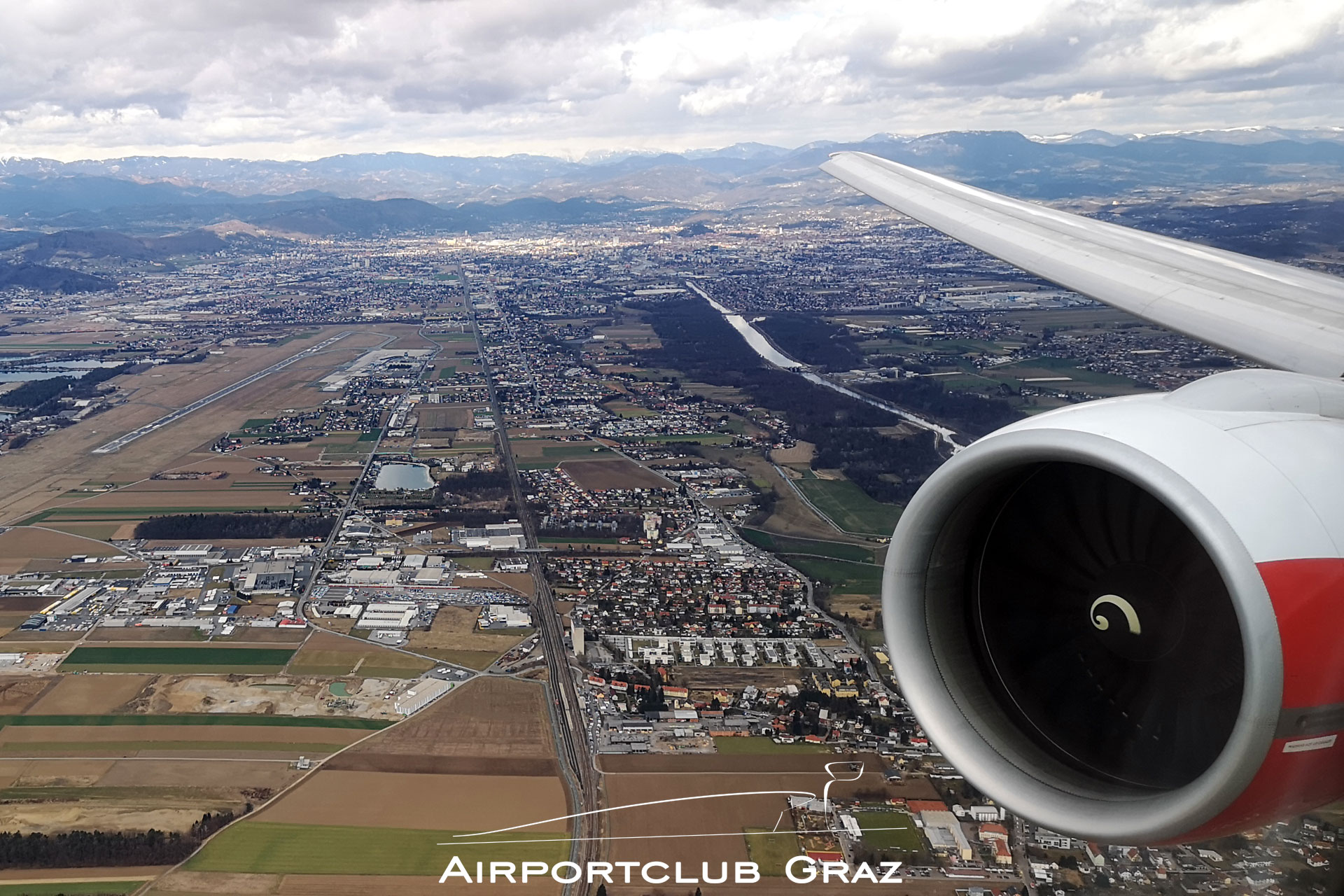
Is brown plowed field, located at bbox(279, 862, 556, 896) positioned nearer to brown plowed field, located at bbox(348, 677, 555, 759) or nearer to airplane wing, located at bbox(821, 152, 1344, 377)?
brown plowed field, located at bbox(348, 677, 555, 759)

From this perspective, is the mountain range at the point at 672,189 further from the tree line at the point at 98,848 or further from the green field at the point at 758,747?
the tree line at the point at 98,848

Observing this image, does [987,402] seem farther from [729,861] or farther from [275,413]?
[275,413]

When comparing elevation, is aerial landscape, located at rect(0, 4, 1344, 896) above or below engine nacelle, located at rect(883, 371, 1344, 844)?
below

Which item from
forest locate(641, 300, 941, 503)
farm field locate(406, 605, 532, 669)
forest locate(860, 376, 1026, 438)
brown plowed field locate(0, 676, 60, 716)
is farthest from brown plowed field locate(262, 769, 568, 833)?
forest locate(860, 376, 1026, 438)

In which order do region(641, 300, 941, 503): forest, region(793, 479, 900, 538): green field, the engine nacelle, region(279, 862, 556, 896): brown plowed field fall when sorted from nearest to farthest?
the engine nacelle, region(279, 862, 556, 896): brown plowed field, region(793, 479, 900, 538): green field, region(641, 300, 941, 503): forest

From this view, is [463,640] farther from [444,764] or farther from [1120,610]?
[1120,610]

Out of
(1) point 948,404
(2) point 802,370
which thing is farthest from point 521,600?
(2) point 802,370

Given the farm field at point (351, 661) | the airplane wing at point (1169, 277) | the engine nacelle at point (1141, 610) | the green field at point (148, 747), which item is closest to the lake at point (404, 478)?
the farm field at point (351, 661)
